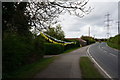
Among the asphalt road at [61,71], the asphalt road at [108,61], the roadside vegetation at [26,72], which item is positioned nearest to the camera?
the roadside vegetation at [26,72]

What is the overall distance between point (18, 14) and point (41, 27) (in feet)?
6.20

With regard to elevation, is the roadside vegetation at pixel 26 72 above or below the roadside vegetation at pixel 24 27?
below

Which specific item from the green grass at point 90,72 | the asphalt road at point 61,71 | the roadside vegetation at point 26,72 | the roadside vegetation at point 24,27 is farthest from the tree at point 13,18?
the green grass at point 90,72

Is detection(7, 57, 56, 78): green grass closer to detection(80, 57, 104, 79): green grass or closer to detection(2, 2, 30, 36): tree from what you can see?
detection(2, 2, 30, 36): tree

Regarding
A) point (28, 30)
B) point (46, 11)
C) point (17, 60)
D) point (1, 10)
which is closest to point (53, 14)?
point (46, 11)

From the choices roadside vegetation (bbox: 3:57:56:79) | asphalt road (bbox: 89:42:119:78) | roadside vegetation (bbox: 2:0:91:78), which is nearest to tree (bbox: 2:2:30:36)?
roadside vegetation (bbox: 2:0:91:78)

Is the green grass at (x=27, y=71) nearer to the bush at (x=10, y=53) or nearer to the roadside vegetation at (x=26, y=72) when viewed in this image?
the roadside vegetation at (x=26, y=72)

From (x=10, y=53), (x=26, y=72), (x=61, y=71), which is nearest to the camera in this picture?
(x=10, y=53)

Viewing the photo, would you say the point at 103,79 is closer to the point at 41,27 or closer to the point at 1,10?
the point at 41,27

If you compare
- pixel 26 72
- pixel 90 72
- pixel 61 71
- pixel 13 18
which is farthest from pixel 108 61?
pixel 13 18

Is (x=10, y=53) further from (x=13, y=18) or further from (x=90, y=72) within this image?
(x=90, y=72)

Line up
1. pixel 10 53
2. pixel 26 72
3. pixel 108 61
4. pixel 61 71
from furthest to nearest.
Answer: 1. pixel 108 61
2. pixel 61 71
3. pixel 26 72
4. pixel 10 53

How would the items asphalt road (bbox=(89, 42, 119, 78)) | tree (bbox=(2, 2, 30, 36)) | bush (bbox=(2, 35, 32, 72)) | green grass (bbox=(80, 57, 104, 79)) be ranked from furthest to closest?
asphalt road (bbox=(89, 42, 119, 78)) < tree (bbox=(2, 2, 30, 36)) < green grass (bbox=(80, 57, 104, 79)) < bush (bbox=(2, 35, 32, 72))

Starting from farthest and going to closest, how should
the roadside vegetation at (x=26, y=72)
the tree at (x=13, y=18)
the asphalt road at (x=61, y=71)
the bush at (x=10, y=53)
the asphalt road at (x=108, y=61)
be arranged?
the asphalt road at (x=108, y=61), the tree at (x=13, y=18), the asphalt road at (x=61, y=71), the roadside vegetation at (x=26, y=72), the bush at (x=10, y=53)
